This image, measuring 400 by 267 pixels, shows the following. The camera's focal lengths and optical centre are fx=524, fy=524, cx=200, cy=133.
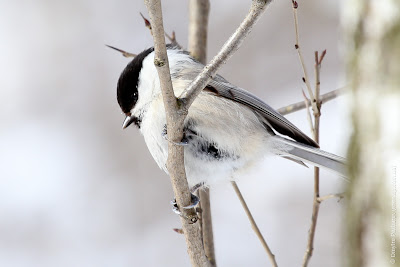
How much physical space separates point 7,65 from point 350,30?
3483 millimetres

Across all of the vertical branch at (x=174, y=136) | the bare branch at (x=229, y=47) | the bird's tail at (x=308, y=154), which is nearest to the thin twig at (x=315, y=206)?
the bird's tail at (x=308, y=154)

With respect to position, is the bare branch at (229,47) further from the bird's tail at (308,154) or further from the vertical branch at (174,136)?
the bird's tail at (308,154)

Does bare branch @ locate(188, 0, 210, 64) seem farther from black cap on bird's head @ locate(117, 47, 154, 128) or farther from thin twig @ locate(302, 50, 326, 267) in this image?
thin twig @ locate(302, 50, 326, 267)

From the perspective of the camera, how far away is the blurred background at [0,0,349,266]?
3.11m

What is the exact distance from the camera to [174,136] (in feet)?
4.06

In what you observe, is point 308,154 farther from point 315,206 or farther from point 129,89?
point 129,89

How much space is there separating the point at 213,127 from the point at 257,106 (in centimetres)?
21

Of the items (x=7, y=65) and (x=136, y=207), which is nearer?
(x=136, y=207)

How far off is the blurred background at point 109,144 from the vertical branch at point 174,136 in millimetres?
1596

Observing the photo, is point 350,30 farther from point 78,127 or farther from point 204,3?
point 78,127

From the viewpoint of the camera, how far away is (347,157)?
24.2 inches

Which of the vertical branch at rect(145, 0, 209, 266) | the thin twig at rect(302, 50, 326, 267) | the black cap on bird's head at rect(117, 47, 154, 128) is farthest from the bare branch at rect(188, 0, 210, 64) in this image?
the vertical branch at rect(145, 0, 209, 266)

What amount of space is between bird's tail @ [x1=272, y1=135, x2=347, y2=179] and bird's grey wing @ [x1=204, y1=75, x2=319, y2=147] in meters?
0.03

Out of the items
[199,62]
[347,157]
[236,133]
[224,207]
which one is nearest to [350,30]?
[347,157]
